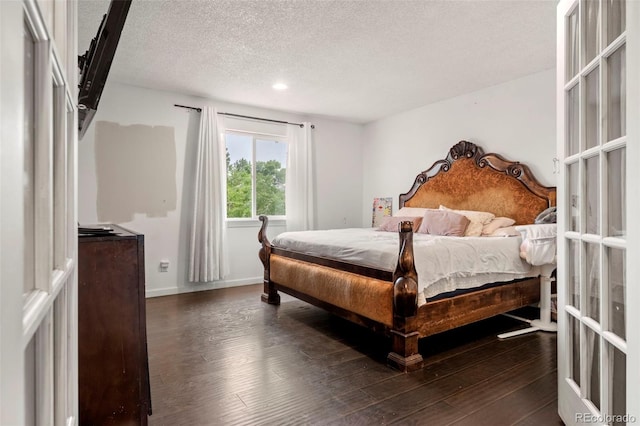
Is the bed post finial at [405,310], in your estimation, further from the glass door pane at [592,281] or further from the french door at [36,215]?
the french door at [36,215]

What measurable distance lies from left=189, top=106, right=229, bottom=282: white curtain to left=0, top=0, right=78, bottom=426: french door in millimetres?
3423

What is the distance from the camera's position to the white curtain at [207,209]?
4289 millimetres

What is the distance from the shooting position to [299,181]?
5145 millimetres

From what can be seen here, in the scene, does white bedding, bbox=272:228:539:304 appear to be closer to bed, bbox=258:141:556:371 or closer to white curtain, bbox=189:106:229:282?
bed, bbox=258:141:556:371

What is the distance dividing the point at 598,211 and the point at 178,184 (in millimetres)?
4141

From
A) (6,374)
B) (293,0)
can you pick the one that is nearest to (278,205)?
(293,0)

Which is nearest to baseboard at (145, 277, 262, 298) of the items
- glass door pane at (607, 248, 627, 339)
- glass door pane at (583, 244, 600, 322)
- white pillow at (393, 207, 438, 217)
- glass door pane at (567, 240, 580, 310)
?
white pillow at (393, 207, 438, 217)

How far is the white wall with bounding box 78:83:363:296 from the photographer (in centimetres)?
382

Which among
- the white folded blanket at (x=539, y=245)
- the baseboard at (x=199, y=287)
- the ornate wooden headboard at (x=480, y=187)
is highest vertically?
the ornate wooden headboard at (x=480, y=187)

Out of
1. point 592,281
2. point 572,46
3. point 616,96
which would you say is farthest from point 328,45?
point 592,281

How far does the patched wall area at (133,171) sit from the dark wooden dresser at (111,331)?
296cm

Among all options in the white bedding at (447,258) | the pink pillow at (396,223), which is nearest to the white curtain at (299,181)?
the pink pillow at (396,223)

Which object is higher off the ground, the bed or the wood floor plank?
the bed

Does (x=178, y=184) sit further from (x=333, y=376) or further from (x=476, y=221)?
(x=476, y=221)
